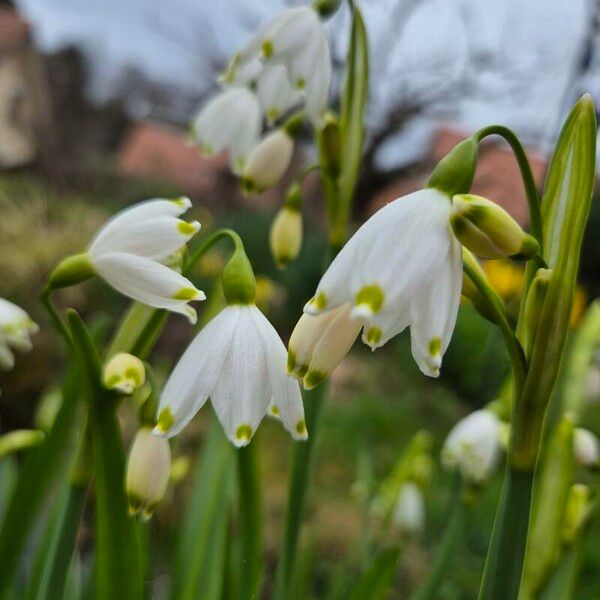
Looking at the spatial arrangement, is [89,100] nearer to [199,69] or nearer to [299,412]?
[199,69]

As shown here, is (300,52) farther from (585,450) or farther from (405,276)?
(585,450)

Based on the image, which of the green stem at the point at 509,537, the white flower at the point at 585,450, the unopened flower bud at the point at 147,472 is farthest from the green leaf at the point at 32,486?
the white flower at the point at 585,450

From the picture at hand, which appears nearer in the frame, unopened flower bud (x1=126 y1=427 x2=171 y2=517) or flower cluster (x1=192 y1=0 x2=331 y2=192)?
unopened flower bud (x1=126 y1=427 x2=171 y2=517)

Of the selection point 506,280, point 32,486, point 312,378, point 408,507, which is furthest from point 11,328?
point 506,280

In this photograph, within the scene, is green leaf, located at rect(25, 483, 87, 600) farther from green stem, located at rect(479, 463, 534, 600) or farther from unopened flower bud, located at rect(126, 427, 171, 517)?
green stem, located at rect(479, 463, 534, 600)

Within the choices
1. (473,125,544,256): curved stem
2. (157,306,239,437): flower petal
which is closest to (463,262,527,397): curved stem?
(473,125,544,256): curved stem

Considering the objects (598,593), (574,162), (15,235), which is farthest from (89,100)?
(574,162)

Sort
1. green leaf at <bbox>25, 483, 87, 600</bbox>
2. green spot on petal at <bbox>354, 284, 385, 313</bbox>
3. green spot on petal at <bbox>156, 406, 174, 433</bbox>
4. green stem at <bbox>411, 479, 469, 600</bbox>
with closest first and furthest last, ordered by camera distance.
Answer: green spot on petal at <bbox>354, 284, 385, 313</bbox>
green spot on petal at <bbox>156, 406, 174, 433</bbox>
green leaf at <bbox>25, 483, 87, 600</bbox>
green stem at <bbox>411, 479, 469, 600</bbox>

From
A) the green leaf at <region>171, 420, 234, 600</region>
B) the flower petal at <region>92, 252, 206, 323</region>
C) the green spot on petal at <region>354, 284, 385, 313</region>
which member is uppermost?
the green spot on petal at <region>354, 284, 385, 313</region>

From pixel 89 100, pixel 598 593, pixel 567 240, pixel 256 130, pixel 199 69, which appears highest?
pixel 567 240
